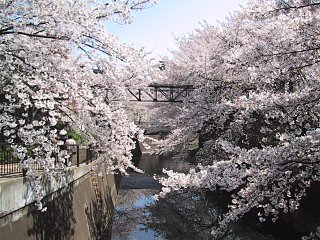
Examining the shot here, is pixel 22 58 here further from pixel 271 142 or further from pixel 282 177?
pixel 271 142

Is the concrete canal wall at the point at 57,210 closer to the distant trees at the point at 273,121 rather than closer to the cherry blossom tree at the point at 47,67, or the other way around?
the cherry blossom tree at the point at 47,67

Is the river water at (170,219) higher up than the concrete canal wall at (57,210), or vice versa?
the concrete canal wall at (57,210)

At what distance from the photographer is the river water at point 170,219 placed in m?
15.0

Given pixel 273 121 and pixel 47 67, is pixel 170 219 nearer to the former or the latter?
pixel 273 121

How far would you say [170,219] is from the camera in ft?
59.8

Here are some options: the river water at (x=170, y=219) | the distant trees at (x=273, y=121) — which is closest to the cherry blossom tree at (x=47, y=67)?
the distant trees at (x=273, y=121)

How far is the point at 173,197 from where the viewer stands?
2275 centimetres

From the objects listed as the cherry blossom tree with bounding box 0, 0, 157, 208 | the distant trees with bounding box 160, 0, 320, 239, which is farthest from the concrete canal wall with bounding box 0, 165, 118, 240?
the distant trees with bounding box 160, 0, 320, 239

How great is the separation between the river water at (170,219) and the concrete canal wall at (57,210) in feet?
5.14

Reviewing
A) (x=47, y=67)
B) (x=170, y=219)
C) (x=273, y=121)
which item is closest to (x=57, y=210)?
(x=47, y=67)

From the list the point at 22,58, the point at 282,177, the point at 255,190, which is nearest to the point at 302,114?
the point at 282,177

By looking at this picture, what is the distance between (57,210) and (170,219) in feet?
29.1

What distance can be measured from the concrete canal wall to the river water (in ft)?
5.14

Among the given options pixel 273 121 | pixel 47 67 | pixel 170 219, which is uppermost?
pixel 47 67
